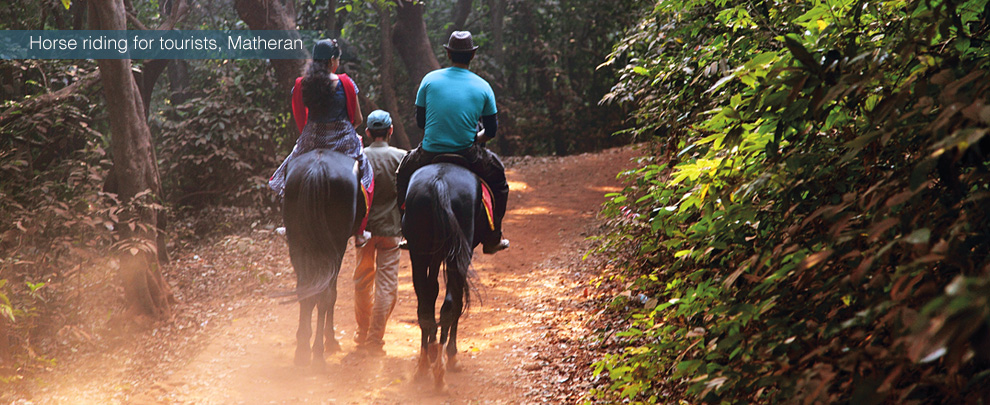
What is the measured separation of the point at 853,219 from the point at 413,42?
1433 cm

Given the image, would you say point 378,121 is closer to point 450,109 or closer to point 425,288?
point 450,109

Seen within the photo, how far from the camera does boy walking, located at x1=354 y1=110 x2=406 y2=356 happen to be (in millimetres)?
6133

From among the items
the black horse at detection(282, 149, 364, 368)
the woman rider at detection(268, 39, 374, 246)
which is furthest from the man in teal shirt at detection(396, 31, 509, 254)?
the woman rider at detection(268, 39, 374, 246)

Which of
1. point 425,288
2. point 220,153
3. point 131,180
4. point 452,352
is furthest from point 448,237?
point 220,153

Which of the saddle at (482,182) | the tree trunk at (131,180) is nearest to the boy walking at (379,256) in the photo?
the saddle at (482,182)

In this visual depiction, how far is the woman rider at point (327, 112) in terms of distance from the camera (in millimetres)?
5691

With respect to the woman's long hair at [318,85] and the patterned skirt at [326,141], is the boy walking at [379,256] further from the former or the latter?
the woman's long hair at [318,85]

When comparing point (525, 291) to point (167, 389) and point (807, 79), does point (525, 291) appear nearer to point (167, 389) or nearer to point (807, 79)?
point (167, 389)

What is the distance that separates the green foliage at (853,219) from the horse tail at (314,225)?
2661 millimetres

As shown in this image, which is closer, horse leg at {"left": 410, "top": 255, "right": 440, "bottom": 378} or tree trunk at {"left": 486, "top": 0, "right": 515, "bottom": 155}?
horse leg at {"left": 410, "top": 255, "right": 440, "bottom": 378}

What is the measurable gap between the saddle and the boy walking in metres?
1.12

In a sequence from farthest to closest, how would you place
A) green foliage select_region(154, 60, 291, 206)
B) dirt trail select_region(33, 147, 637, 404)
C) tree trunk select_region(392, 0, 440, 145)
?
tree trunk select_region(392, 0, 440, 145), green foliage select_region(154, 60, 291, 206), dirt trail select_region(33, 147, 637, 404)

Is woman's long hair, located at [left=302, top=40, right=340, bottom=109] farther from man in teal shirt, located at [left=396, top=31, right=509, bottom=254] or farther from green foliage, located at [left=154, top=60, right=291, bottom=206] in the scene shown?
green foliage, located at [left=154, top=60, right=291, bottom=206]
